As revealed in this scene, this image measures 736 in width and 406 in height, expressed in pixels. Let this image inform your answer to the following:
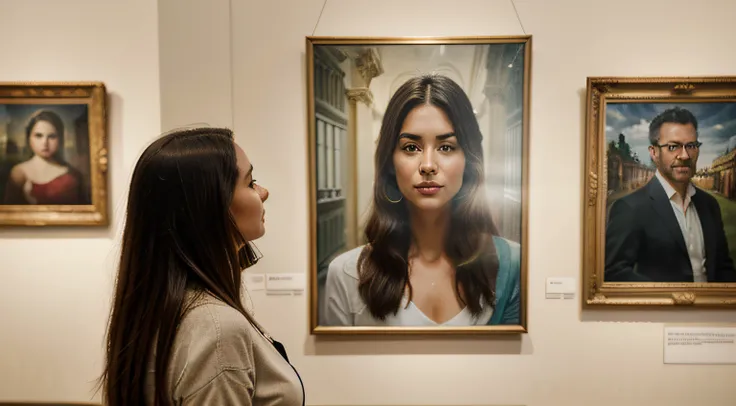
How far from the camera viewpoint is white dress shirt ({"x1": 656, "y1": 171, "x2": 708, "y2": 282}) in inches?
78.1

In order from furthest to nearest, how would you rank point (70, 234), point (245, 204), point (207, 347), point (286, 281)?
point (70, 234) < point (286, 281) < point (245, 204) < point (207, 347)

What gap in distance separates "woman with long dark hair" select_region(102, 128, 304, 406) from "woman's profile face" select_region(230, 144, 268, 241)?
0.04m

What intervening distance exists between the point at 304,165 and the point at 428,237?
0.66 m

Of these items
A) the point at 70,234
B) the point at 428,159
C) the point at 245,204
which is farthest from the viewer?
the point at 70,234

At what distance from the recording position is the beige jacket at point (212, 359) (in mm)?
914

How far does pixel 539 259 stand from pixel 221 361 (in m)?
1.57

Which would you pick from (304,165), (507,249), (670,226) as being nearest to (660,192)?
(670,226)

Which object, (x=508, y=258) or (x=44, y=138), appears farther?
(x=44, y=138)

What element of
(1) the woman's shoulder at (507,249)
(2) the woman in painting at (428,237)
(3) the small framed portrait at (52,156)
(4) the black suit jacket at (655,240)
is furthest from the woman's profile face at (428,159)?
(3) the small framed portrait at (52,156)

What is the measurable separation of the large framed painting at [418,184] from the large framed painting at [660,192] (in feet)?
1.12

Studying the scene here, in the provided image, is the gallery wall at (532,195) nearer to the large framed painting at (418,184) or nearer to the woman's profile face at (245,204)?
the large framed painting at (418,184)

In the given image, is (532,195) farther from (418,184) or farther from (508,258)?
(418,184)

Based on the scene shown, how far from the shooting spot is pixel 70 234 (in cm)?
216

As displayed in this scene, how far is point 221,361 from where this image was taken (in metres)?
0.93
